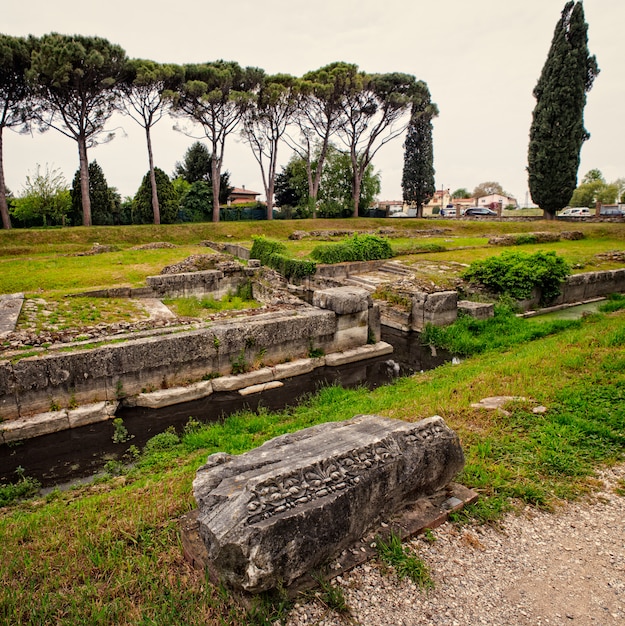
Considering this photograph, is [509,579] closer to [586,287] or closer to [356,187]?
[586,287]

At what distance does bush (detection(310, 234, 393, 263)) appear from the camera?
16.8 meters

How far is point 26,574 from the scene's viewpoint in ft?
Answer: 9.09

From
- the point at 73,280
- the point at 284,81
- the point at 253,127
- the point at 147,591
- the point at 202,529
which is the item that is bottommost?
the point at 147,591

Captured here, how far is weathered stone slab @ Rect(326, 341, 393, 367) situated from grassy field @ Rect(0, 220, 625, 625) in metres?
1.44

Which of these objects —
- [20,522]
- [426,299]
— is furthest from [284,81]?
[20,522]

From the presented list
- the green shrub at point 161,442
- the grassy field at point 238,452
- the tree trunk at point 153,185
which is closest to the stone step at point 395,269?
the grassy field at point 238,452

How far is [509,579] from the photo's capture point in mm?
2707

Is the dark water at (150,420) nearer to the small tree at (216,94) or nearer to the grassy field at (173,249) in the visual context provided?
the grassy field at (173,249)

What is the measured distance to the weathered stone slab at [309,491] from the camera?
242 centimetres

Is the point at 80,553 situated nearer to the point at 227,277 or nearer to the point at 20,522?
the point at 20,522

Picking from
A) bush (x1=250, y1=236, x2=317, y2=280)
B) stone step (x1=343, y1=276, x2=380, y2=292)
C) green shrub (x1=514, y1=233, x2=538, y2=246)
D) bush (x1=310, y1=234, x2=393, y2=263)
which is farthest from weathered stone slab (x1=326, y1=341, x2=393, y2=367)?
green shrub (x1=514, y1=233, x2=538, y2=246)

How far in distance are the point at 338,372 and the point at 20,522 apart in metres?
5.79

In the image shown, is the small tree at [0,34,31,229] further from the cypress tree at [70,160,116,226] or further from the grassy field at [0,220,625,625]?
the grassy field at [0,220,625,625]

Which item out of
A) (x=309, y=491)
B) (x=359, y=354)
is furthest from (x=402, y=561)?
(x=359, y=354)
